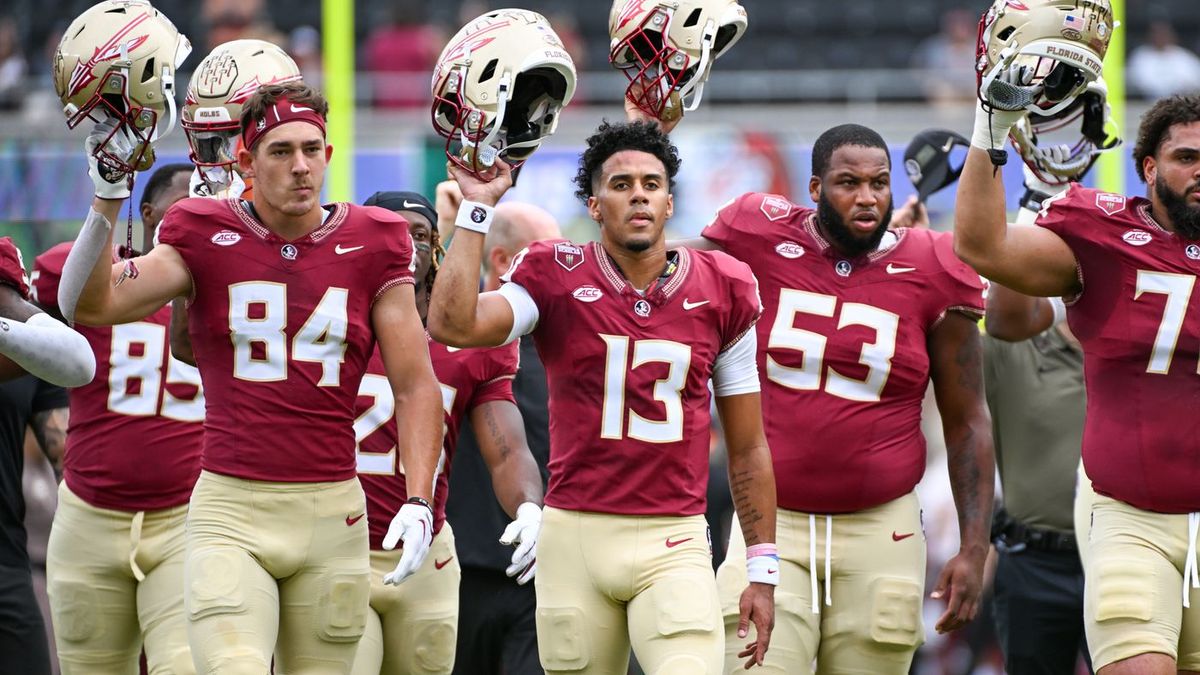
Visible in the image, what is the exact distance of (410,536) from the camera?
14.8 ft

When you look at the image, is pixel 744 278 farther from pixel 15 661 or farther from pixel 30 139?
pixel 30 139

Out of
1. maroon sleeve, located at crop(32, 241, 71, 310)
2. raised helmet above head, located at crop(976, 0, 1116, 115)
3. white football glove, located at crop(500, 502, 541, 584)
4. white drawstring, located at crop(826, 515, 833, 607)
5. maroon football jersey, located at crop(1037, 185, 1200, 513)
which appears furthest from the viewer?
maroon sleeve, located at crop(32, 241, 71, 310)

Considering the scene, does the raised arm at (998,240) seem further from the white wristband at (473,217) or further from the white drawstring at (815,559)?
the white wristband at (473,217)

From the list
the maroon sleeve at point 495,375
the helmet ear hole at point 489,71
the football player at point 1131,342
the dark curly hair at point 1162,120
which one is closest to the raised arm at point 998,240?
the football player at point 1131,342

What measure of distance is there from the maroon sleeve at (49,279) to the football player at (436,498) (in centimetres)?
103

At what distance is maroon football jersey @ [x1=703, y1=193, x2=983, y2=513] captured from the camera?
5234 mm

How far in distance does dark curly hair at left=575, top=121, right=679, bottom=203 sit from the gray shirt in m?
1.86

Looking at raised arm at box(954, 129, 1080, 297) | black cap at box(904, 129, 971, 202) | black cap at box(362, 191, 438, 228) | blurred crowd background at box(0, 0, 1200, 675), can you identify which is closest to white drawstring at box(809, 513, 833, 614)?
raised arm at box(954, 129, 1080, 297)

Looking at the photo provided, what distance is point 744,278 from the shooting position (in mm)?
4918

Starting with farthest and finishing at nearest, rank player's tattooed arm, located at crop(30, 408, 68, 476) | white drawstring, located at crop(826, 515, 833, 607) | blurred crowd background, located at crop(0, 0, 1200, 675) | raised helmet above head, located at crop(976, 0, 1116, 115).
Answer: blurred crowd background, located at crop(0, 0, 1200, 675) → player's tattooed arm, located at crop(30, 408, 68, 476) → white drawstring, located at crop(826, 515, 833, 607) → raised helmet above head, located at crop(976, 0, 1116, 115)

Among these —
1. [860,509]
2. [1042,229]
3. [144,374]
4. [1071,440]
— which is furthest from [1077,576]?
[144,374]

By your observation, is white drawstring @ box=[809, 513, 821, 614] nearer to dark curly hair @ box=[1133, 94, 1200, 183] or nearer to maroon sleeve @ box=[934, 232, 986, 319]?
maroon sleeve @ box=[934, 232, 986, 319]

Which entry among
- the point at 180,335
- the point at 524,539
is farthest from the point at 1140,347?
the point at 180,335

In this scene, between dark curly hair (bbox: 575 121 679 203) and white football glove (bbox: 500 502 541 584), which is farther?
white football glove (bbox: 500 502 541 584)
